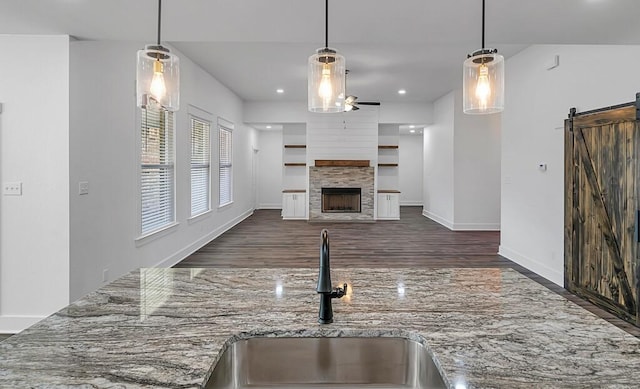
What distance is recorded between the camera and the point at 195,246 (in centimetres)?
631

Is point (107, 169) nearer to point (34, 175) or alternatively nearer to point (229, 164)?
point (34, 175)

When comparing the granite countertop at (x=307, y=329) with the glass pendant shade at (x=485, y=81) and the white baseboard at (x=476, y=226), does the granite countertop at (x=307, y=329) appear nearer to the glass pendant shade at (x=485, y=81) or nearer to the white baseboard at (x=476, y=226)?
the glass pendant shade at (x=485, y=81)

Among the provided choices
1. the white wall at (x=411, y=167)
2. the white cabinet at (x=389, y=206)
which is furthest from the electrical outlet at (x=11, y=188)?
the white wall at (x=411, y=167)

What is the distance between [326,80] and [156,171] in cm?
380

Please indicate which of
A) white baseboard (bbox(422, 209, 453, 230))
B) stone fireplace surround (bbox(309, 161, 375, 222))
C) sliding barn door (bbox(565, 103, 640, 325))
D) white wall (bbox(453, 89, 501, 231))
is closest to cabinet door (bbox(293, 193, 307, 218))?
stone fireplace surround (bbox(309, 161, 375, 222))

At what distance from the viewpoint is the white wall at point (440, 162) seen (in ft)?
28.0

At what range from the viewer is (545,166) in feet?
16.0

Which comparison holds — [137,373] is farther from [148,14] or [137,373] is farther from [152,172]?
[152,172]

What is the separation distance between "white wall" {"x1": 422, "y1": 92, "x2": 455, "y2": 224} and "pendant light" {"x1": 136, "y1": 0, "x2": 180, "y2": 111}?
7.43 metres

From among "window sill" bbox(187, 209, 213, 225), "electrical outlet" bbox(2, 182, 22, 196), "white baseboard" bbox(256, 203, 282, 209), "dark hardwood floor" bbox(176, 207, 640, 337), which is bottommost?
"dark hardwood floor" bbox(176, 207, 640, 337)

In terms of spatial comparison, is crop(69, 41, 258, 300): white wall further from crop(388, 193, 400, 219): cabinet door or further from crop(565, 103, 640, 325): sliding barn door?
crop(388, 193, 400, 219): cabinet door

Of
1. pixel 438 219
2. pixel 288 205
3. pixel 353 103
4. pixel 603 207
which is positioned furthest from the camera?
pixel 288 205

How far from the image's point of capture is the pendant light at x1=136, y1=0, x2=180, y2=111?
5.36ft

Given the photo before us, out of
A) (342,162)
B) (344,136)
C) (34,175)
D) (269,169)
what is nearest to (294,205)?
(342,162)
